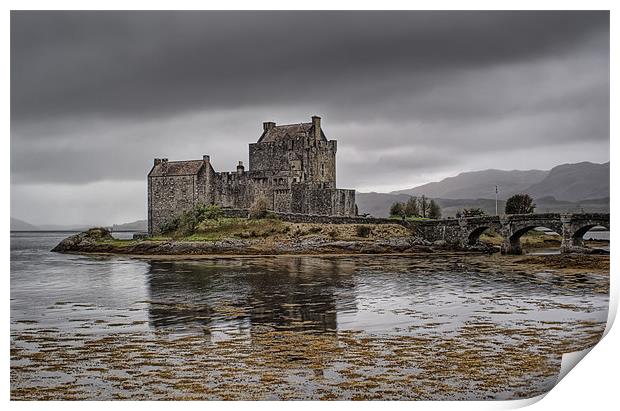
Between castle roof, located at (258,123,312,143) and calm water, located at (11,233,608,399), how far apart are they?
13618 millimetres

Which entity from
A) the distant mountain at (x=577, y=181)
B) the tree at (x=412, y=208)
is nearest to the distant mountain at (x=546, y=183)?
the distant mountain at (x=577, y=181)

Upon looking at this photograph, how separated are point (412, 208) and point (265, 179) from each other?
616 cm

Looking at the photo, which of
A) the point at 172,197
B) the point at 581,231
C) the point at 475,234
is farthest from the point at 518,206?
the point at 172,197

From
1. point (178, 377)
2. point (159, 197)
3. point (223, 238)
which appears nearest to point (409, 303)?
point (178, 377)

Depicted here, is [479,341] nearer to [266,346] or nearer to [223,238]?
[266,346]

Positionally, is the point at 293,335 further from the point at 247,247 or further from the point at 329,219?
the point at 329,219

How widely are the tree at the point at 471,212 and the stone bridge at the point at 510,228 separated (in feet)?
0.63

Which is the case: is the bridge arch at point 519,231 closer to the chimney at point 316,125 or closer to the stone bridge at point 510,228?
the stone bridge at point 510,228

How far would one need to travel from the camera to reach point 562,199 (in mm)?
12992

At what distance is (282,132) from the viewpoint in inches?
1106

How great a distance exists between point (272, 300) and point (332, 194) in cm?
1493

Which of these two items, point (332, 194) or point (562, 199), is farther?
point (332, 194)

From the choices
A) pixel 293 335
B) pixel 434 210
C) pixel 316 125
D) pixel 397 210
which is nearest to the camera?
pixel 293 335

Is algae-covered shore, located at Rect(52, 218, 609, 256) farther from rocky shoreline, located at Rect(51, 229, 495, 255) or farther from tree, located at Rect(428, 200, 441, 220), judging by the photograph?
tree, located at Rect(428, 200, 441, 220)
